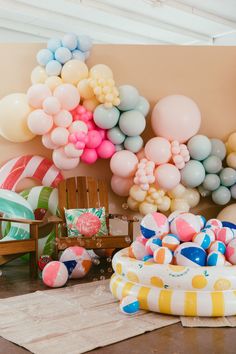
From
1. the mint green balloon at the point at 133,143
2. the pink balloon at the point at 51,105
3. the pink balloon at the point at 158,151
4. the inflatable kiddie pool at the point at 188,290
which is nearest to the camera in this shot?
the inflatable kiddie pool at the point at 188,290

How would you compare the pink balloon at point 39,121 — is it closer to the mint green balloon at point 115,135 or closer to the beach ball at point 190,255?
the mint green balloon at point 115,135

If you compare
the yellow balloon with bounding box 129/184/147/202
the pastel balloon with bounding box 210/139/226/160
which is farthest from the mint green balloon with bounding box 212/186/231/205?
the yellow balloon with bounding box 129/184/147/202

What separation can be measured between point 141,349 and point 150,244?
916 millimetres

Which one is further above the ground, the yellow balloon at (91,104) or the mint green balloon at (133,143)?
the yellow balloon at (91,104)

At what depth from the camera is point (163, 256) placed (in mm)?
3371

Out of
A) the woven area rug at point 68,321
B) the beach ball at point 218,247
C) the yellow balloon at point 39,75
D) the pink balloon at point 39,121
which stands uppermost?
the yellow balloon at point 39,75

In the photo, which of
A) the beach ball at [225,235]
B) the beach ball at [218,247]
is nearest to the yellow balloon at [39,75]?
the beach ball at [225,235]

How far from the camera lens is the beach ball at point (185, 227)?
3551 millimetres

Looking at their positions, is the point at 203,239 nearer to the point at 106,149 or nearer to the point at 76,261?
the point at 76,261

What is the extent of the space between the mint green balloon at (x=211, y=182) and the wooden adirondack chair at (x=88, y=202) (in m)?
1.06

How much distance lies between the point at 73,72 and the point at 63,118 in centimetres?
53

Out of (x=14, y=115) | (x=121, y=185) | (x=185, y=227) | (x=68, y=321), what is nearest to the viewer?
(x=68, y=321)

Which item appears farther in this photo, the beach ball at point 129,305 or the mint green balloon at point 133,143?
the mint green balloon at point 133,143

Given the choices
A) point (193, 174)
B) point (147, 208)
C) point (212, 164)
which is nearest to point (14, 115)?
point (147, 208)
